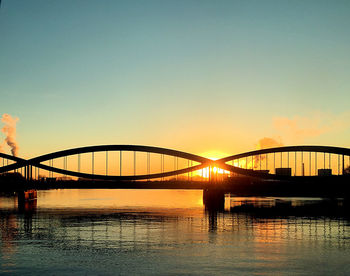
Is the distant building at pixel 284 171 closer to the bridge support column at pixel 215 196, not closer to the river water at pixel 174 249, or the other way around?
the bridge support column at pixel 215 196

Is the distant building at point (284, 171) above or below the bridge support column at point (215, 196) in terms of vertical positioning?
above

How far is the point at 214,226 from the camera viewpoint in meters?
68.1

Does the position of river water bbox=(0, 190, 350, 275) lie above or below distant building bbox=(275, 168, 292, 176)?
below

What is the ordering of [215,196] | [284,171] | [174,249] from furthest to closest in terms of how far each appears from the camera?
[284,171]
[215,196]
[174,249]

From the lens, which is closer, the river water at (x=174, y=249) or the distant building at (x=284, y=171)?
the river water at (x=174, y=249)

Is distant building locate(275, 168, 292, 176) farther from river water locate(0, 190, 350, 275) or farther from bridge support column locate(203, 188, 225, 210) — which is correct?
river water locate(0, 190, 350, 275)

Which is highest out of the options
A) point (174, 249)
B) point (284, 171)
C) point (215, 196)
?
point (284, 171)

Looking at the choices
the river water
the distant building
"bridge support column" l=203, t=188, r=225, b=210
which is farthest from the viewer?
the distant building

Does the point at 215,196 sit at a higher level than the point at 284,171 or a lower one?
lower

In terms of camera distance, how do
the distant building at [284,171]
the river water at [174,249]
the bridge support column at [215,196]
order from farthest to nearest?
the distant building at [284,171], the bridge support column at [215,196], the river water at [174,249]

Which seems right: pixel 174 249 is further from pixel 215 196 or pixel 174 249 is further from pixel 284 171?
pixel 284 171

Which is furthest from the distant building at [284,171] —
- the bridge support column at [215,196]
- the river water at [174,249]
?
the river water at [174,249]

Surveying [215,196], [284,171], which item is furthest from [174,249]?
[284,171]

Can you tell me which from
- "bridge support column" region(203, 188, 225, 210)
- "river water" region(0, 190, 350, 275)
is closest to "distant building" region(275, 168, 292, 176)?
"bridge support column" region(203, 188, 225, 210)
